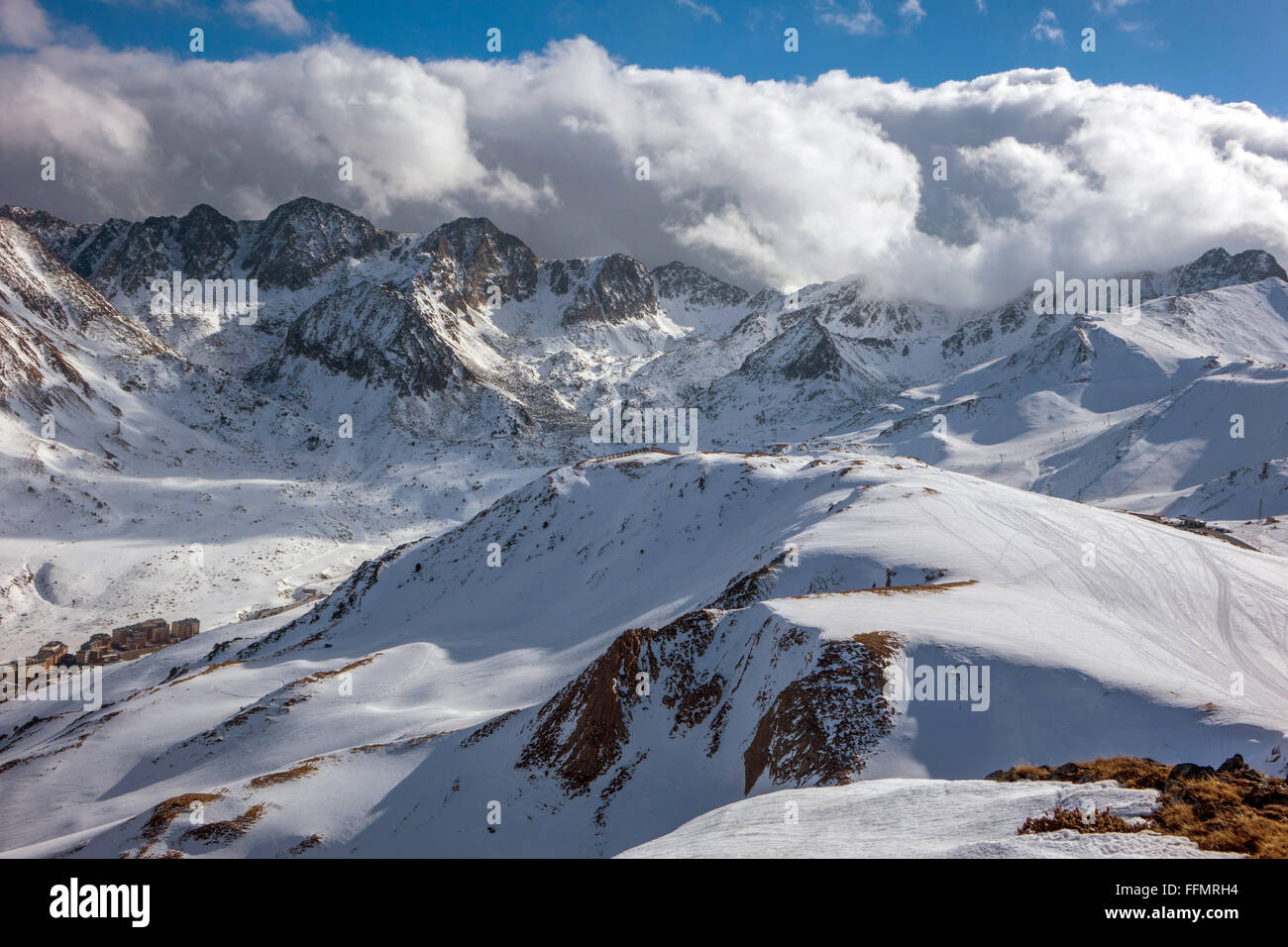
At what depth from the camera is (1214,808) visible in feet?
36.7

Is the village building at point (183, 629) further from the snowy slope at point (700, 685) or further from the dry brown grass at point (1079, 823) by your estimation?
the dry brown grass at point (1079, 823)

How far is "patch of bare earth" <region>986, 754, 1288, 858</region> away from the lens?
10.0 m

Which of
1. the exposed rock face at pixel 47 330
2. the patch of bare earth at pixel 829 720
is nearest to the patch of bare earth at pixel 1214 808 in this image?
the patch of bare earth at pixel 829 720

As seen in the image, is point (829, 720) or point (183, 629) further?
point (183, 629)

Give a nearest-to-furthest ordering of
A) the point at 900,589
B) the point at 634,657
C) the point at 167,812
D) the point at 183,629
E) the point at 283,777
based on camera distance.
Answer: the point at 167,812 → the point at 634,657 → the point at 900,589 → the point at 283,777 → the point at 183,629

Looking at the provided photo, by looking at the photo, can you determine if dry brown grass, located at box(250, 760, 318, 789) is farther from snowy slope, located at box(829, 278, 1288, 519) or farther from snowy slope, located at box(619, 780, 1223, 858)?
snowy slope, located at box(829, 278, 1288, 519)

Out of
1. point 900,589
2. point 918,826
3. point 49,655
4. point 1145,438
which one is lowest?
point 49,655

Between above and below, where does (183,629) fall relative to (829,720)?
below

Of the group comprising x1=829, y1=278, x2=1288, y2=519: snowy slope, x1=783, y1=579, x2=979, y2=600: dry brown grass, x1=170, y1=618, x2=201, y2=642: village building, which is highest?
x1=829, y1=278, x2=1288, y2=519: snowy slope

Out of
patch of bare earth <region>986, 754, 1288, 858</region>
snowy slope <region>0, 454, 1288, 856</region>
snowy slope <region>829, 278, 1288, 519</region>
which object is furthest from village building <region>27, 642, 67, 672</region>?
snowy slope <region>829, 278, 1288, 519</region>

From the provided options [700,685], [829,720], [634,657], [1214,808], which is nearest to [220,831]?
[634,657]

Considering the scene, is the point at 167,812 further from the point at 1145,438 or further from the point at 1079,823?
the point at 1145,438

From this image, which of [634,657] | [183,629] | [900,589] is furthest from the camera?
[183,629]
